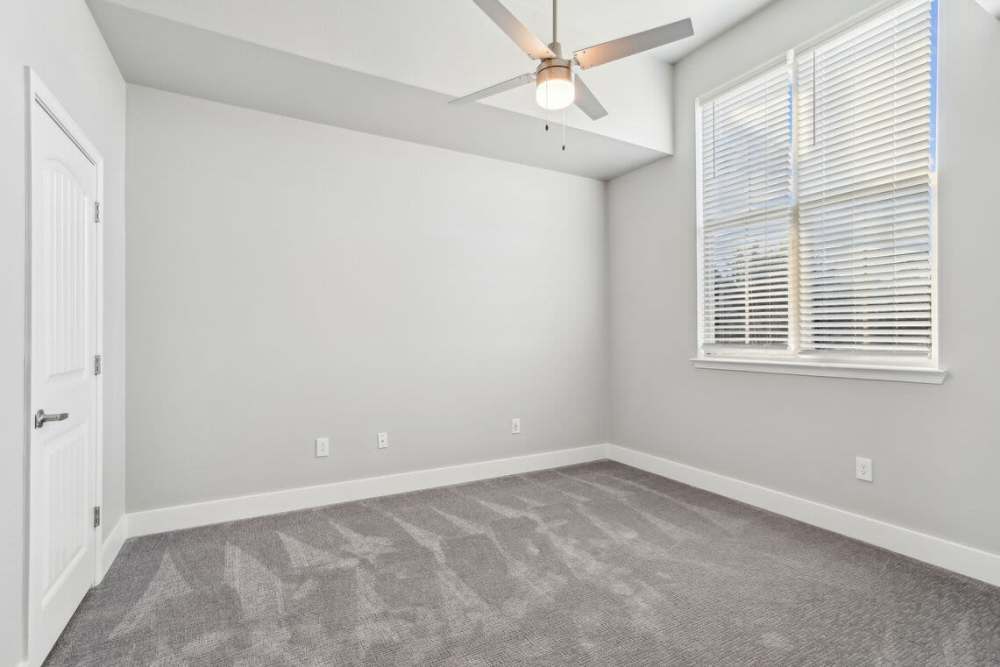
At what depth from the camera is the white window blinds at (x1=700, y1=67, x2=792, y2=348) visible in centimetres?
338

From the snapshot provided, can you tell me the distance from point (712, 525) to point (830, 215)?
6.69 ft

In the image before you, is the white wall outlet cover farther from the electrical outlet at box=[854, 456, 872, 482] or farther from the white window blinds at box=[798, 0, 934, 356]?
the electrical outlet at box=[854, 456, 872, 482]

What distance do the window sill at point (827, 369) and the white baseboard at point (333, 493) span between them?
5.22ft

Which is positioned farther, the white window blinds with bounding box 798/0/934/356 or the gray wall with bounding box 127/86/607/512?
the gray wall with bounding box 127/86/607/512

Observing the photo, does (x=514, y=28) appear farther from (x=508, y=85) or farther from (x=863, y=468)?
(x=863, y=468)

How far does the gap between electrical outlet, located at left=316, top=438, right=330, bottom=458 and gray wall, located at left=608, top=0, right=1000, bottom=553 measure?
103 inches

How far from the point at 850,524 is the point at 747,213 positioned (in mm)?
2081

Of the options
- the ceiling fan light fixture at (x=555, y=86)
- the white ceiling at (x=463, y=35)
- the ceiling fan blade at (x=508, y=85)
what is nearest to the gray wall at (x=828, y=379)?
the white ceiling at (x=463, y=35)

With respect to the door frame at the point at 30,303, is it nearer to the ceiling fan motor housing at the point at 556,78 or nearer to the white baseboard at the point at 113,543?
the white baseboard at the point at 113,543

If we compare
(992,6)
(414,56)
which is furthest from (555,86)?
(992,6)

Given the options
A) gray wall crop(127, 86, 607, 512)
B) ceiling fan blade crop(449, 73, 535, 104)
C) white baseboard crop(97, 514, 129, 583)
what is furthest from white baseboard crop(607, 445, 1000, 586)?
white baseboard crop(97, 514, 129, 583)

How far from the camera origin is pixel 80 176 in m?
2.25

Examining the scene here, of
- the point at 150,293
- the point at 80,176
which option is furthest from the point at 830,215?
the point at 150,293

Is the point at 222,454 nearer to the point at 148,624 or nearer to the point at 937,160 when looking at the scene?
the point at 148,624
